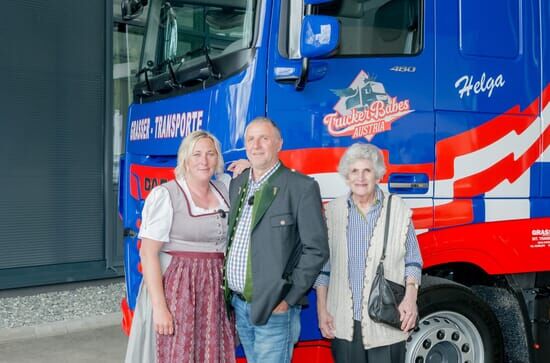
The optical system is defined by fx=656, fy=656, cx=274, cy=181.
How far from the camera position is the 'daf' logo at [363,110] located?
338 centimetres

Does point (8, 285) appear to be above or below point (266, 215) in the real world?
below

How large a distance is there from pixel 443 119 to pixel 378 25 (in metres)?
0.63

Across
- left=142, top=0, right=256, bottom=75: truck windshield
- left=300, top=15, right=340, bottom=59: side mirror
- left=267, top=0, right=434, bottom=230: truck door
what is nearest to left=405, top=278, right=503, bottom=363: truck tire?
left=267, top=0, right=434, bottom=230: truck door

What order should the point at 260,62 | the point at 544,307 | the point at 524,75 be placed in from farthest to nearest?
the point at 544,307 < the point at 524,75 < the point at 260,62

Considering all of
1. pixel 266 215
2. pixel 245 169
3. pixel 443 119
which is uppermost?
pixel 443 119

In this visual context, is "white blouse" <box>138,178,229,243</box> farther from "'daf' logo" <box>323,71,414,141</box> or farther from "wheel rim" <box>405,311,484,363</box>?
"wheel rim" <box>405,311,484,363</box>

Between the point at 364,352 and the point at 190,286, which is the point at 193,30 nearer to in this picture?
the point at 190,286

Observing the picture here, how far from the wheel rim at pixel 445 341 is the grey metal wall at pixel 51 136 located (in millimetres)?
5402

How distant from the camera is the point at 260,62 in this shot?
10.7 feet

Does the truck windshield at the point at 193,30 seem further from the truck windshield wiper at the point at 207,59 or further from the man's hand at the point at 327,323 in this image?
the man's hand at the point at 327,323

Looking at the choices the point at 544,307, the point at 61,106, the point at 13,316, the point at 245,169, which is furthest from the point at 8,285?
the point at 544,307

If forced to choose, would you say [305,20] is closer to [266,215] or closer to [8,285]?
[266,215]

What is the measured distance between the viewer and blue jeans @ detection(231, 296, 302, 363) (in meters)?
2.86

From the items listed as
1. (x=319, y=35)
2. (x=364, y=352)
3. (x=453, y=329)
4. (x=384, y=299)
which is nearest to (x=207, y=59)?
(x=319, y=35)
